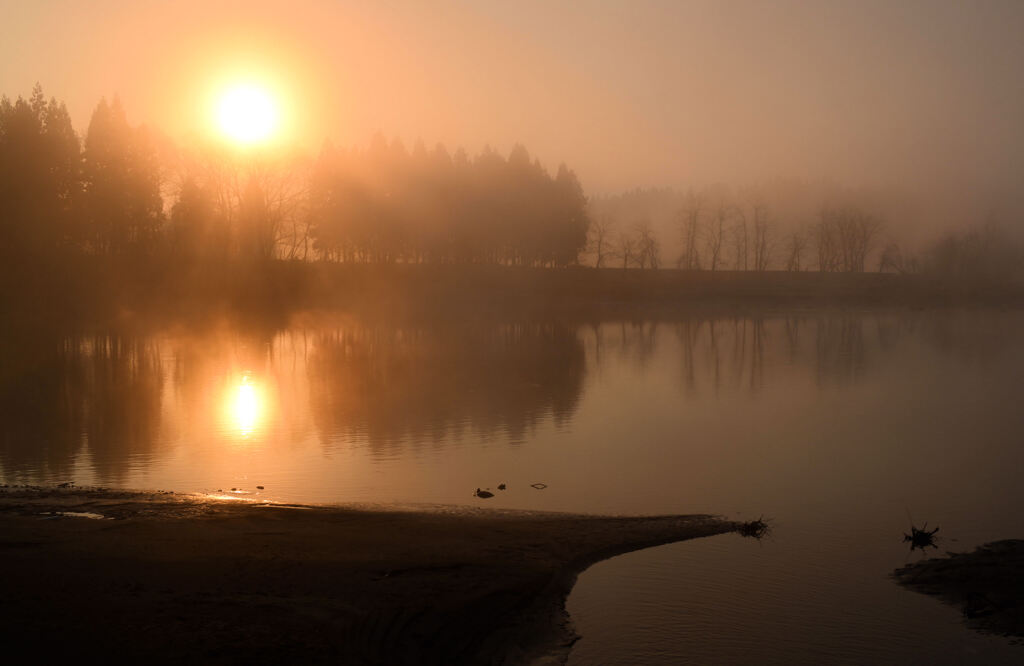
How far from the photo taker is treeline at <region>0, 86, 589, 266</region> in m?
55.6

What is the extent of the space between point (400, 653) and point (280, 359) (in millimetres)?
29726

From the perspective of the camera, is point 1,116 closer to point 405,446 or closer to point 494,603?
point 405,446

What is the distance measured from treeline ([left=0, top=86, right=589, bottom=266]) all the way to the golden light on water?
1278 inches

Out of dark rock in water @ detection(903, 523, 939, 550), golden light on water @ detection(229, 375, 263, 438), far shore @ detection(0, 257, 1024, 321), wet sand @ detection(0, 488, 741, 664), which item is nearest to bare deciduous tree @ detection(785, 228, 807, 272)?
far shore @ detection(0, 257, 1024, 321)

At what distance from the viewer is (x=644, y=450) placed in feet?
61.4

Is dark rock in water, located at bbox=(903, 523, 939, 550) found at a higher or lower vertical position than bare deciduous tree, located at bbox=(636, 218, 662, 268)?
lower

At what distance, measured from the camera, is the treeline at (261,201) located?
55.6 m

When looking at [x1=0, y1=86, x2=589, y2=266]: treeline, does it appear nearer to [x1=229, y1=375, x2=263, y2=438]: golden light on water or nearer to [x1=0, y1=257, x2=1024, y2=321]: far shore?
[x1=0, y1=257, x2=1024, y2=321]: far shore

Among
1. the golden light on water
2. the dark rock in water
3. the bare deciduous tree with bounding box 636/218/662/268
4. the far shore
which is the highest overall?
the bare deciduous tree with bounding box 636/218/662/268

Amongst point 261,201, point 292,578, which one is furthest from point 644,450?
point 261,201

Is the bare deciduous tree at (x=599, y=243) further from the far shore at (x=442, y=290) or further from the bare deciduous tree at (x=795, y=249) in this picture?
the bare deciduous tree at (x=795, y=249)

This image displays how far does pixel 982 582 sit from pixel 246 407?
60.6 feet

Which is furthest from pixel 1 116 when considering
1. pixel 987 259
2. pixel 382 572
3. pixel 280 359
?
pixel 987 259

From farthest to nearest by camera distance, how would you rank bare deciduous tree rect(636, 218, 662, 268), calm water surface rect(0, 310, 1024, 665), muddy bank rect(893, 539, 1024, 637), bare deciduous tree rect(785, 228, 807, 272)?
bare deciduous tree rect(785, 228, 807, 272) < bare deciduous tree rect(636, 218, 662, 268) < calm water surface rect(0, 310, 1024, 665) < muddy bank rect(893, 539, 1024, 637)
